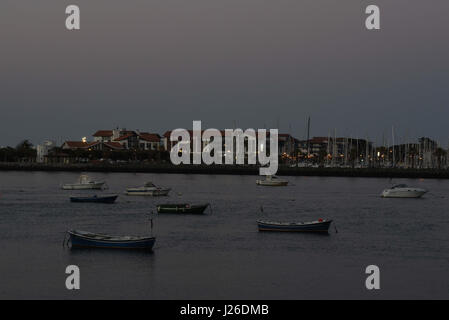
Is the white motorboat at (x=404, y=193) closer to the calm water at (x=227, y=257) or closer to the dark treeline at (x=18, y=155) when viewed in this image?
the calm water at (x=227, y=257)

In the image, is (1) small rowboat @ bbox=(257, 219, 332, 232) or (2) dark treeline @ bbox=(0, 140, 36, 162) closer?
(1) small rowboat @ bbox=(257, 219, 332, 232)

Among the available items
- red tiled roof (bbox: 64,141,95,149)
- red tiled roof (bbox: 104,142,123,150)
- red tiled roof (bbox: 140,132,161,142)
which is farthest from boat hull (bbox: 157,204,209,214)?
red tiled roof (bbox: 140,132,161,142)

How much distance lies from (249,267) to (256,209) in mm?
28579

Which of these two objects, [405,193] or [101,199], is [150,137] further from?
[101,199]

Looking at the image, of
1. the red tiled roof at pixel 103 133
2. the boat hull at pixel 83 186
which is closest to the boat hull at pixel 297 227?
the boat hull at pixel 83 186

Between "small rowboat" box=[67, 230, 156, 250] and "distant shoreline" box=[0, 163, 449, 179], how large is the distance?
98.2 m

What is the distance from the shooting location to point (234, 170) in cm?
13725

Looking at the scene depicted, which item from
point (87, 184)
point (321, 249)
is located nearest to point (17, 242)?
point (321, 249)

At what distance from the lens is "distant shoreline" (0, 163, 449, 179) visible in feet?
409

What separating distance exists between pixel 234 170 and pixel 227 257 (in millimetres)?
104715

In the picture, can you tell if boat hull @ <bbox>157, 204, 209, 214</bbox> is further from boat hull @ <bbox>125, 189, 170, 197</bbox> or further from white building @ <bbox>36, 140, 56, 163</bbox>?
white building @ <bbox>36, 140, 56, 163</bbox>

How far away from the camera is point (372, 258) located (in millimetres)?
32750

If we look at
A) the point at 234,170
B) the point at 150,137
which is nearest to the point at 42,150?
the point at 150,137
